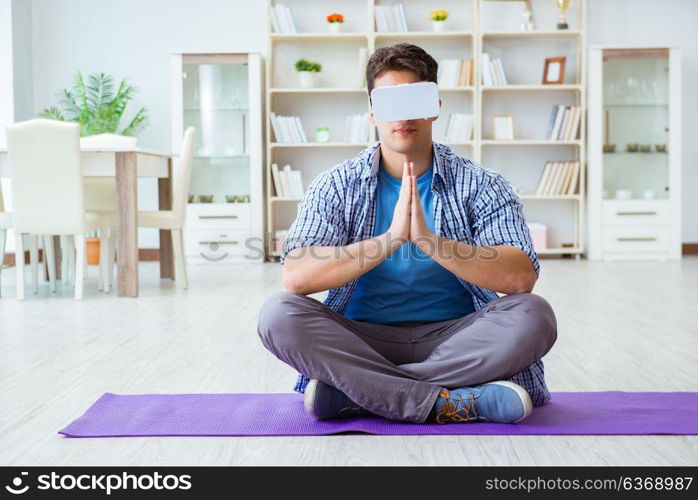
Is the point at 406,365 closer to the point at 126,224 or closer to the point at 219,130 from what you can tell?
the point at 126,224

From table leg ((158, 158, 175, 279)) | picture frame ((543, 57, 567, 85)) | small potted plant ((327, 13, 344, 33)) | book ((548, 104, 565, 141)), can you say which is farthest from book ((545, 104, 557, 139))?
table leg ((158, 158, 175, 279))

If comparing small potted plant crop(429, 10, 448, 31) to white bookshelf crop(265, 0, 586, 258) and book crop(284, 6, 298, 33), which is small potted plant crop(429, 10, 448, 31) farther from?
book crop(284, 6, 298, 33)

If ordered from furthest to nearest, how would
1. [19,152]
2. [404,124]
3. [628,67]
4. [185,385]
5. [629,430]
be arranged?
[628,67] → [19,152] → [185,385] → [404,124] → [629,430]

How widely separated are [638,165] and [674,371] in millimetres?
4280

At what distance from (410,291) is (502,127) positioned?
4635mm

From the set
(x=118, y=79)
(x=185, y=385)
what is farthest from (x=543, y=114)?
(x=185, y=385)

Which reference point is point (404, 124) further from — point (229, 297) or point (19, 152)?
point (19, 152)

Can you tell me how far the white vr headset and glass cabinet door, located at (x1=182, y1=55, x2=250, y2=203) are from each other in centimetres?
460

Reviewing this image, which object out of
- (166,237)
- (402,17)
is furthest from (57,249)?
(402,17)

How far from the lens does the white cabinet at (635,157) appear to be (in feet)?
20.6

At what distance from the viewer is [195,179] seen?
6.39m

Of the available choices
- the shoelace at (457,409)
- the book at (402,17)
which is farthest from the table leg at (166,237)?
the shoelace at (457,409)

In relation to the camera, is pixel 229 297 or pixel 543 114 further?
pixel 543 114

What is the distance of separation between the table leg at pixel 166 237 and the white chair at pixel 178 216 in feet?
1.26
